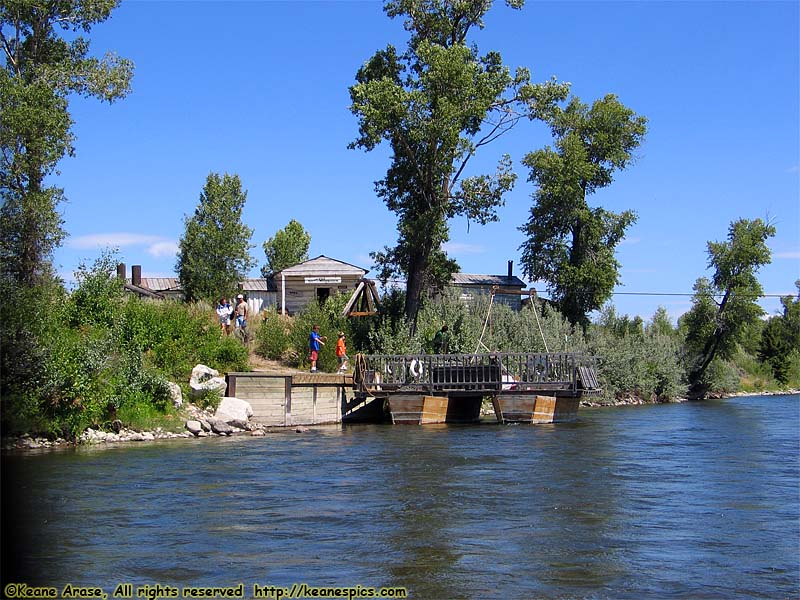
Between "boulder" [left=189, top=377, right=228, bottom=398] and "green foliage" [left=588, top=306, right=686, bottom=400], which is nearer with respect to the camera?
"boulder" [left=189, top=377, right=228, bottom=398]

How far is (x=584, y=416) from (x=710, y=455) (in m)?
15.5

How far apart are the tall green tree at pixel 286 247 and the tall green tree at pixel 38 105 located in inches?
1723

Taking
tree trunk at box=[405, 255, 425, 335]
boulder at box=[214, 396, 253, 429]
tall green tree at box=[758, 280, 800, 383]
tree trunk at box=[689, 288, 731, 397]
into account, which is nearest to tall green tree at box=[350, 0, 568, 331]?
tree trunk at box=[405, 255, 425, 335]

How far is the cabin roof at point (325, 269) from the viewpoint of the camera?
49.1 meters

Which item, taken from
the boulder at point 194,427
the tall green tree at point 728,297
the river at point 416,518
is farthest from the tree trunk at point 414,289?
the tall green tree at point 728,297

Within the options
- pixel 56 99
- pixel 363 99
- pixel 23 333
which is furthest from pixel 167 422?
pixel 363 99

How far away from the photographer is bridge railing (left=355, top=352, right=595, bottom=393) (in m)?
31.9

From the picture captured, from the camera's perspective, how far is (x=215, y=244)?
52812mm

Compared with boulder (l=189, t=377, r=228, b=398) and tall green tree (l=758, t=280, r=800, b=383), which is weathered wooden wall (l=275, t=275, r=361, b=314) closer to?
boulder (l=189, t=377, r=228, b=398)

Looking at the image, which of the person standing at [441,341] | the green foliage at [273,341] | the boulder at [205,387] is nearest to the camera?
the boulder at [205,387]

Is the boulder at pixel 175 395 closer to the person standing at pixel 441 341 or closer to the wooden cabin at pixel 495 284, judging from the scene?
the person standing at pixel 441 341

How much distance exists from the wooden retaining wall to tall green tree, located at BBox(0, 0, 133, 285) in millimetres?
7238

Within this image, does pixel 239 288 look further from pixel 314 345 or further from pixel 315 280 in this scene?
pixel 314 345

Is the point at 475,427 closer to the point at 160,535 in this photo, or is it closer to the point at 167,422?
the point at 167,422
